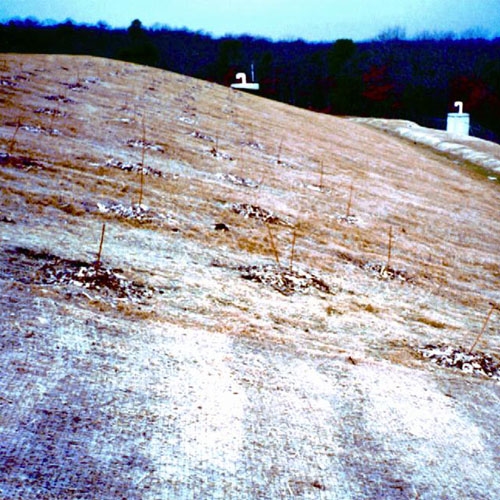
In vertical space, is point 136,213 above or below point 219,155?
below

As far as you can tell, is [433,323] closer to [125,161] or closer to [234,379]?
[234,379]

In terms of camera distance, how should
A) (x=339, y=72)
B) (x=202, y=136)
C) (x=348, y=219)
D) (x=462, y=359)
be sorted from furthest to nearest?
(x=339, y=72) < (x=202, y=136) < (x=348, y=219) < (x=462, y=359)

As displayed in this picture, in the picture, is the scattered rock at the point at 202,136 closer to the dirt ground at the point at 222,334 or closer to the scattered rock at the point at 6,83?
the dirt ground at the point at 222,334

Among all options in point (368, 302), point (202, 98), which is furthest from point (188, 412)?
point (202, 98)

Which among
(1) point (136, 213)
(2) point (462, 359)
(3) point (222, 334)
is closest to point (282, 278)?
(3) point (222, 334)

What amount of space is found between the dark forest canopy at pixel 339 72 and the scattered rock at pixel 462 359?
48475 mm

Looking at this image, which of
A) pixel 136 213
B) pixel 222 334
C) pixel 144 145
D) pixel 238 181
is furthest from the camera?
pixel 144 145

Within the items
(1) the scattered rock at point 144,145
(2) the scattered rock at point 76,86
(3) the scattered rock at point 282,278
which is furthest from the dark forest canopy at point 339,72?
(3) the scattered rock at point 282,278

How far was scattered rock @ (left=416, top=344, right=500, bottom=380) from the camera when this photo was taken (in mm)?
5964

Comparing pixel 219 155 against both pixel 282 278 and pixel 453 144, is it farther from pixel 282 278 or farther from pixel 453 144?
pixel 453 144

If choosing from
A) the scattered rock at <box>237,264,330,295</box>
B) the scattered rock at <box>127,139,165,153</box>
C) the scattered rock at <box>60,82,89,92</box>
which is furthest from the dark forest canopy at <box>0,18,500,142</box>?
the scattered rock at <box>237,264,330,295</box>

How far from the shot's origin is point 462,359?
6.15 m

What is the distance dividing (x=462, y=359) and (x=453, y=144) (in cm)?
3363

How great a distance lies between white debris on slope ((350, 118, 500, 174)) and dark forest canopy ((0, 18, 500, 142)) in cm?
1511
